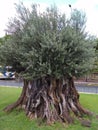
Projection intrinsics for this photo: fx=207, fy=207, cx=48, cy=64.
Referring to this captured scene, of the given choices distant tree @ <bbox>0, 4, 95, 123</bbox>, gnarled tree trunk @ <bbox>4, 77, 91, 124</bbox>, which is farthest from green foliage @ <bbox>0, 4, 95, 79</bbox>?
gnarled tree trunk @ <bbox>4, 77, 91, 124</bbox>

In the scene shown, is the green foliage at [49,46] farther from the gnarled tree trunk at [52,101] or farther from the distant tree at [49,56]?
the gnarled tree trunk at [52,101]

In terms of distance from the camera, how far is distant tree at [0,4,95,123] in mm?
7285

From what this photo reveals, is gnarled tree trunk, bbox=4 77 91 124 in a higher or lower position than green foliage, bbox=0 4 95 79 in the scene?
lower

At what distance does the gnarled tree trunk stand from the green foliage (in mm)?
659

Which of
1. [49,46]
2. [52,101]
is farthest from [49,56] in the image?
[52,101]

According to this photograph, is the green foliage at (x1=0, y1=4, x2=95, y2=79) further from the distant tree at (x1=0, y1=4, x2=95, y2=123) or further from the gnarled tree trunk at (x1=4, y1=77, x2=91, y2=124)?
the gnarled tree trunk at (x1=4, y1=77, x2=91, y2=124)

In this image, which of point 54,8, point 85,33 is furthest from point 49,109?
point 54,8

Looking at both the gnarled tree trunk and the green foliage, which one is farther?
the gnarled tree trunk

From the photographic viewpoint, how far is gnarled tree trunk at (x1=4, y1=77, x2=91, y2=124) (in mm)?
7574

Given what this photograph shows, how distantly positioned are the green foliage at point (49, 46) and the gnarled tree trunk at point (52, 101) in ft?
2.16

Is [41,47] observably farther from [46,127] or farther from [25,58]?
[46,127]

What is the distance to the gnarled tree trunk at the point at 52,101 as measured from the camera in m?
7.57

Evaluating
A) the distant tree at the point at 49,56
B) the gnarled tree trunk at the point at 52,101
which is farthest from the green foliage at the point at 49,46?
the gnarled tree trunk at the point at 52,101

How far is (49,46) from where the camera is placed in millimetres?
7109
